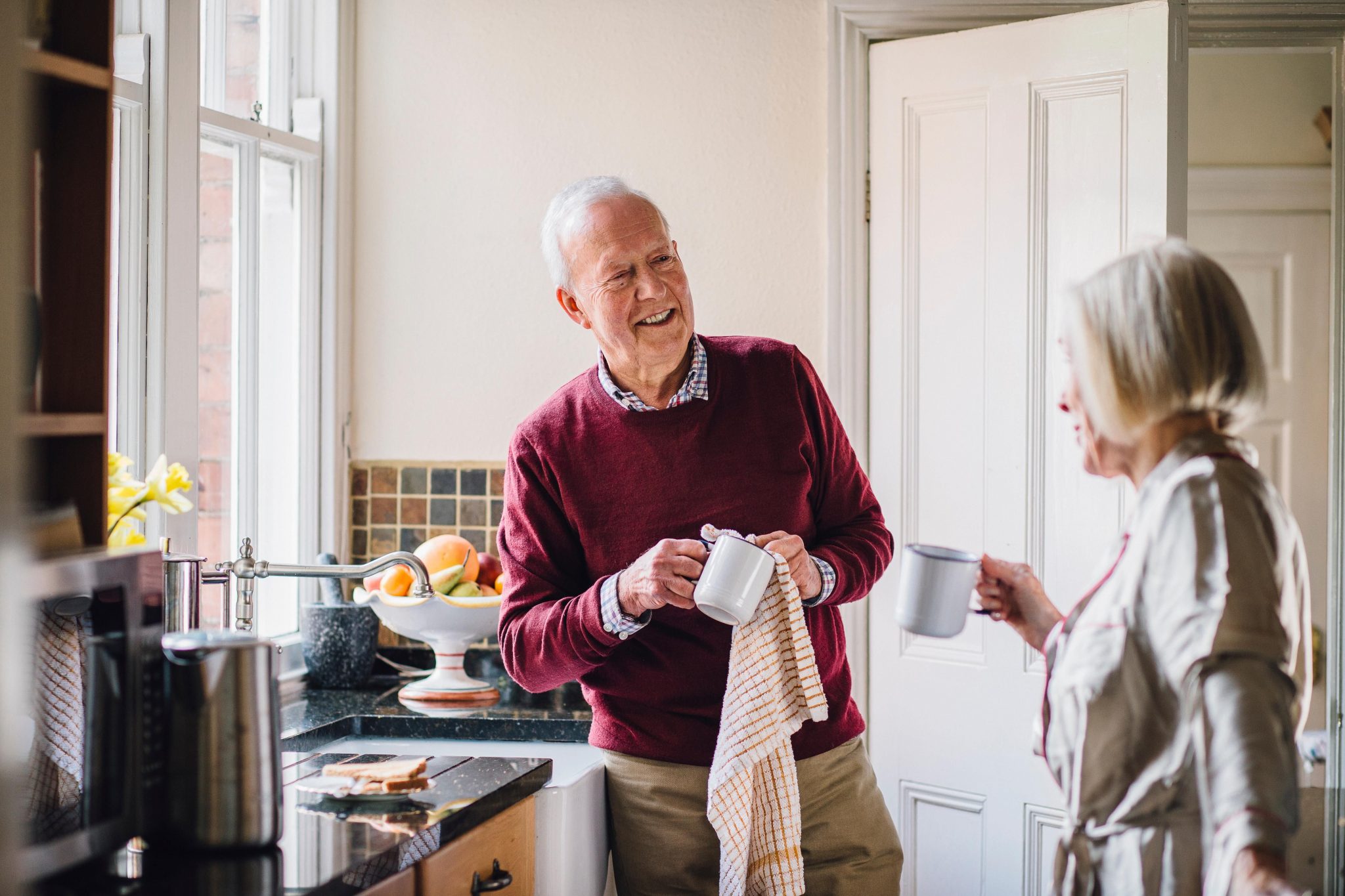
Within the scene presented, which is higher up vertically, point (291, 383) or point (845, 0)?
point (845, 0)

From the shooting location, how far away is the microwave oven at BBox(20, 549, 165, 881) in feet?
3.90

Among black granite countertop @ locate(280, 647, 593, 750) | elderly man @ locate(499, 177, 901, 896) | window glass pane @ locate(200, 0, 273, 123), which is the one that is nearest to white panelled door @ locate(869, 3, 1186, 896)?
elderly man @ locate(499, 177, 901, 896)

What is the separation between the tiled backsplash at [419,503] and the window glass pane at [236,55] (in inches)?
31.4

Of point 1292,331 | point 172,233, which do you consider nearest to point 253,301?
point 172,233

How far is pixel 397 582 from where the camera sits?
2285 millimetres

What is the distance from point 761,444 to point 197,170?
110cm

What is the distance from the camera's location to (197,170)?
2.06 meters

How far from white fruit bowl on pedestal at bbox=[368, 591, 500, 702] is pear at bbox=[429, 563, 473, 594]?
0.15 feet

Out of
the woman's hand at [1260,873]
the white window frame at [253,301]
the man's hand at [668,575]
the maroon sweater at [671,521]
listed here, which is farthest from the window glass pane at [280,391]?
the woman's hand at [1260,873]

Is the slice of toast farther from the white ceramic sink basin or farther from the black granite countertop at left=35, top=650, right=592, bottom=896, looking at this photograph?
the white ceramic sink basin

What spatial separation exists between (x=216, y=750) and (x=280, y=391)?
138 centimetres

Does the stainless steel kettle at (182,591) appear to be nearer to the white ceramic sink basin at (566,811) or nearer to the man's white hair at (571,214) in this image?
the white ceramic sink basin at (566,811)

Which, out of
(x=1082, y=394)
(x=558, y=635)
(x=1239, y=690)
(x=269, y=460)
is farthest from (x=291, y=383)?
(x=1239, y=690)

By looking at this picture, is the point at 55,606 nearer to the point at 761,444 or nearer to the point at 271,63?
the point at 761,444
